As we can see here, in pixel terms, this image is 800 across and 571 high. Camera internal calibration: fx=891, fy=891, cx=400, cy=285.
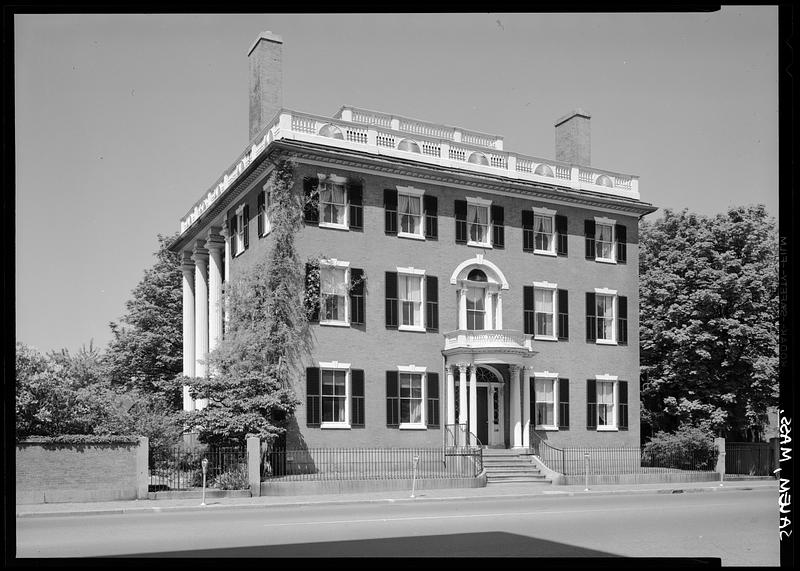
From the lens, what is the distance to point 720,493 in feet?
92.2

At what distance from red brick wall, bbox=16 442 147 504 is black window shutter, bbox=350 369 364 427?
29.9ft

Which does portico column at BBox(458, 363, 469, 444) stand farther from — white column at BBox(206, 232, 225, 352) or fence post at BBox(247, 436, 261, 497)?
white column at BBox(206, 232, 225, 352)

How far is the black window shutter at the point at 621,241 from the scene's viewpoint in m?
38.0

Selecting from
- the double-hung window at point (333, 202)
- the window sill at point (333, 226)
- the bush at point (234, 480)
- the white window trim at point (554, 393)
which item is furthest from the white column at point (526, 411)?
the bush at point (234, 480)

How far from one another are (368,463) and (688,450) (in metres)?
13.6

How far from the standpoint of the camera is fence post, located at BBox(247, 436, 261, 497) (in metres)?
24.4

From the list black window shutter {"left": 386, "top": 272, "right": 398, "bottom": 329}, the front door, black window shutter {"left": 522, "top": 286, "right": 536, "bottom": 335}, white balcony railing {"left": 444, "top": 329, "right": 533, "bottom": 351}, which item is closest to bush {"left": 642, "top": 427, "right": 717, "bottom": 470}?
black window shutter {"left": 522, "top": 286, "right": 536, "bottom": 335}

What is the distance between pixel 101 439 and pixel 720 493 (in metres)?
18.7

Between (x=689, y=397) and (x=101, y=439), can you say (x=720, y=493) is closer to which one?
(x=689, y=397)

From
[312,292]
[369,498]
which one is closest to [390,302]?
[312,292]

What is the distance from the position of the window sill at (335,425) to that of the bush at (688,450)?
1373 cm

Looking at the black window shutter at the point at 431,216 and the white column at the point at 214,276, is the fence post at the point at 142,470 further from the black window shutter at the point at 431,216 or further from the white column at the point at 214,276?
the white column at the point at 214,276

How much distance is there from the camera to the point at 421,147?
33.6m
